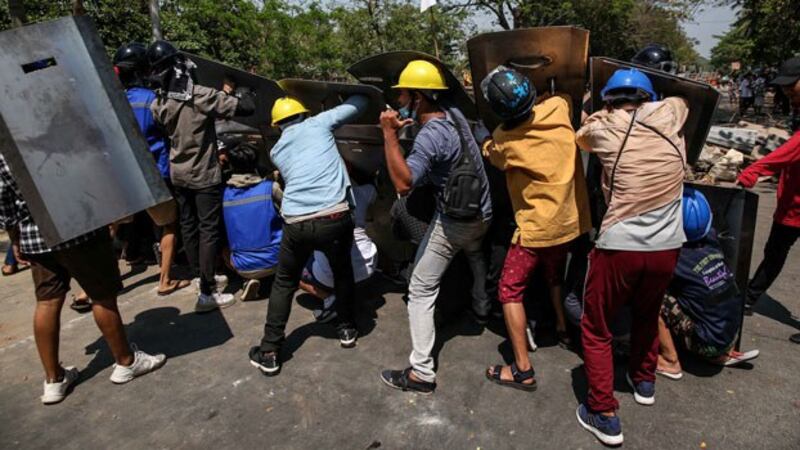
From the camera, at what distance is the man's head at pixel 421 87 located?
2734mm

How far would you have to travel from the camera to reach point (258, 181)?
13.3 ft

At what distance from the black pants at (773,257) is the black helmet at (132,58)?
498 cm

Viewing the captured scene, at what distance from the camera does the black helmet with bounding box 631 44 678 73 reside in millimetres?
3663

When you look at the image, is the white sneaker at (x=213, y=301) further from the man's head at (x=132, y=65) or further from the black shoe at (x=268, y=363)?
the man's head at (x=132, y=65)

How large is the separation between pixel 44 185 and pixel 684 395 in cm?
347

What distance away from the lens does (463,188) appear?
2730 millimetres

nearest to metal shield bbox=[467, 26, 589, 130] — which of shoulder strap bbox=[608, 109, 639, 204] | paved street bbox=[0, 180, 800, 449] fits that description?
shoulder strap bbox=[608, 109, 639, 204]

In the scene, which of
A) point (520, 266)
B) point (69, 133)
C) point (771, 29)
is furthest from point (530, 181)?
point (771, 29)

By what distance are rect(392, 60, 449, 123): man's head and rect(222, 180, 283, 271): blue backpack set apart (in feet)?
5.38

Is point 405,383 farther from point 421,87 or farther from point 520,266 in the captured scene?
point 421,87

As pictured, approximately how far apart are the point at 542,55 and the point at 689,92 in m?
0.81

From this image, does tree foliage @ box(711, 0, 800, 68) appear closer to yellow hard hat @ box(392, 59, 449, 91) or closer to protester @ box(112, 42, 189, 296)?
yellow hard hat @ box(392, 59, 449, 91)

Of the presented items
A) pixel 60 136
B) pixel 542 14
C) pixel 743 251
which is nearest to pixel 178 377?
pixel 60 136

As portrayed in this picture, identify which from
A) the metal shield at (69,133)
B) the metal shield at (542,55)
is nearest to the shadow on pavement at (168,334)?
the metal shield at (69,133)
